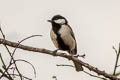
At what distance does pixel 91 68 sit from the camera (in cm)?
242

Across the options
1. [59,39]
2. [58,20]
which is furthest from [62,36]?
[58,20]

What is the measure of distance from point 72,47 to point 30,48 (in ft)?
6.96

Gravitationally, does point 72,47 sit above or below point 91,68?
below

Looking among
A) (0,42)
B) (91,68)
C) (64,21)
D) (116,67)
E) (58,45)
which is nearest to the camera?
(116,67)

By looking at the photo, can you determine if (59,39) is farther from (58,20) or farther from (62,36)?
(58,20)

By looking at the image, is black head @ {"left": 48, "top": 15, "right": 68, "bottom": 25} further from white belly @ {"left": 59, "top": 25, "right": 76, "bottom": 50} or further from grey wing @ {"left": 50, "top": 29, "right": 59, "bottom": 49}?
grey wing @ {"left": 50, "top": 29, "right": 59, "bottom": 49}

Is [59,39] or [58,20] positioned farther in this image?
[58,20]

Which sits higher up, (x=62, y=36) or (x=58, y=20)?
(x=58, y=20)

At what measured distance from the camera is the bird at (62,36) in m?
4.73

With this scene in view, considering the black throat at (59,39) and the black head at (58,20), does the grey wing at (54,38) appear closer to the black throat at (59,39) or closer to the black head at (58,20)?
the black throat at (59,39)

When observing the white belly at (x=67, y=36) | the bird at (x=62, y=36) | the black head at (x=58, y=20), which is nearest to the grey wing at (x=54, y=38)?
the bird at (x=62, y=36)

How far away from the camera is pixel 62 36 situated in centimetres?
475

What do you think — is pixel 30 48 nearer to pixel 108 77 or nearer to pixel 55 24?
pixel 108 77

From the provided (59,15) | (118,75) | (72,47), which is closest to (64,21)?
(59,15)
